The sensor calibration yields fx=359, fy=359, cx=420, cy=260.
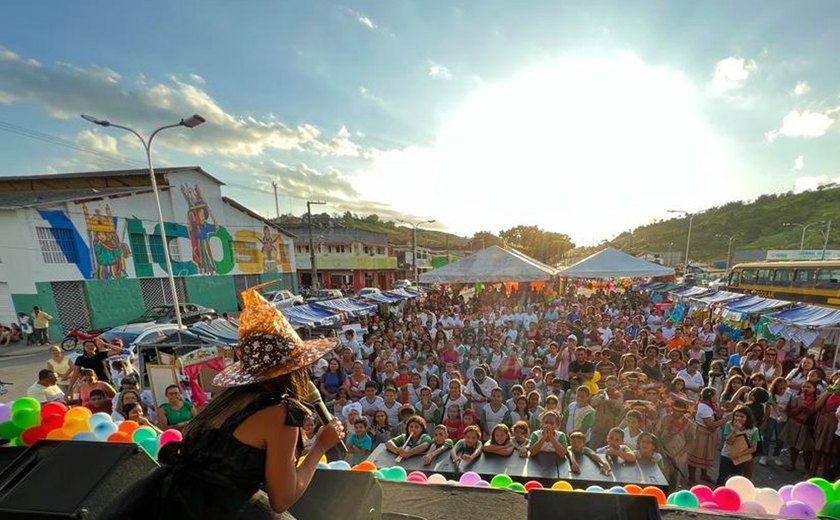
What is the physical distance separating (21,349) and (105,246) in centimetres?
578

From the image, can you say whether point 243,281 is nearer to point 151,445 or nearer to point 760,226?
point 151,445

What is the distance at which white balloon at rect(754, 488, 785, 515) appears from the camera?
221cm

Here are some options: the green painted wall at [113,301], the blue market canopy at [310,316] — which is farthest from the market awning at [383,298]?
the green painted wall at [113,301]

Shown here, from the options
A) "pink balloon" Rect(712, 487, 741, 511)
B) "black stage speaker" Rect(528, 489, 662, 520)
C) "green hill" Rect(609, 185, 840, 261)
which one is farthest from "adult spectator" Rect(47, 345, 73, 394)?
"green hill" Rect(609, 185, 840, 261)

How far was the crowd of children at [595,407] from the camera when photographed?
4.18 metres

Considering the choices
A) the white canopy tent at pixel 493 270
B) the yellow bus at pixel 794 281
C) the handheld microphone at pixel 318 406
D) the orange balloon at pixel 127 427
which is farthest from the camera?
the yellow bus at pixel 794 281

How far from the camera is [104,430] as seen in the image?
9.92 ft

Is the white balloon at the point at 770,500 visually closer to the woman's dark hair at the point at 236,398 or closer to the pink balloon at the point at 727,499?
the pink balloon at the point at 727,499

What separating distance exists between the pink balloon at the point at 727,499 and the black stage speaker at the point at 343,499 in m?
2.17

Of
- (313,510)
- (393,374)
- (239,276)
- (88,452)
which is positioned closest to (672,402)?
(393,374)

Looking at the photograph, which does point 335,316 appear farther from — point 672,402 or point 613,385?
point 672,402

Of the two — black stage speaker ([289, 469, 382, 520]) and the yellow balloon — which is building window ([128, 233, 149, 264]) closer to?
the yellow balloon

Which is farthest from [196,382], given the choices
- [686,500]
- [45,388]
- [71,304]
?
[71,304]

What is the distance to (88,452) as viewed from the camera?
164 cm
